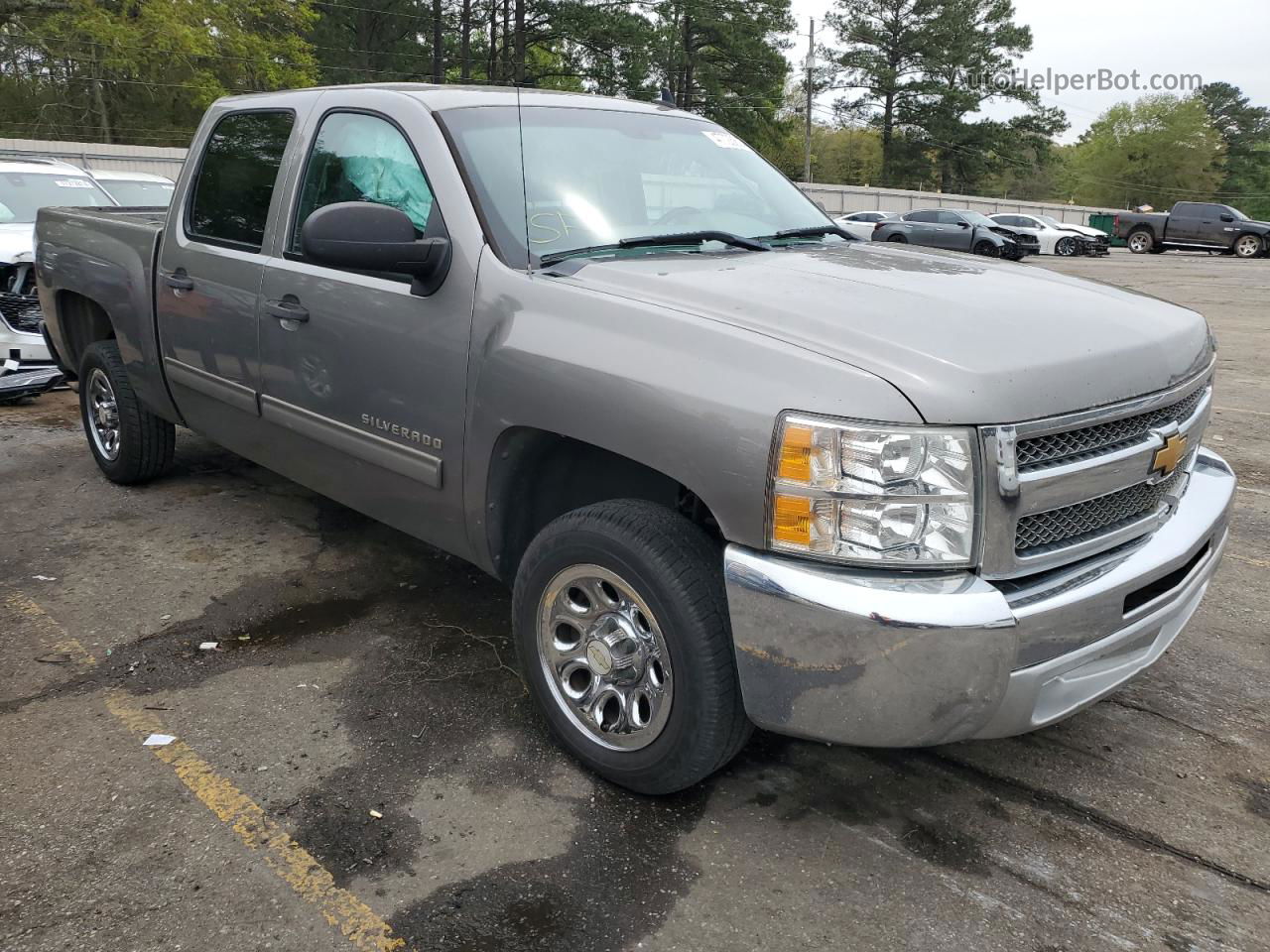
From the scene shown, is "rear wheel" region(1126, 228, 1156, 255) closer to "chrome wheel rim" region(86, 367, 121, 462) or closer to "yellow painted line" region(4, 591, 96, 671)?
"chrome wheel rim" region(86, 367, 121, 462)

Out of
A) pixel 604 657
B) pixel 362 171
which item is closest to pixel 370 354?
pixel 362 171

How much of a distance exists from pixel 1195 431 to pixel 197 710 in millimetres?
3103

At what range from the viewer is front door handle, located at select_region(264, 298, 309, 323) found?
11.9ft

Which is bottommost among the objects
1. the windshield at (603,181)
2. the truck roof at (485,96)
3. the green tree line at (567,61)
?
the windshield at (603,181)

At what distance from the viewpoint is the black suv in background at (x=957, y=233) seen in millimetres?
26062

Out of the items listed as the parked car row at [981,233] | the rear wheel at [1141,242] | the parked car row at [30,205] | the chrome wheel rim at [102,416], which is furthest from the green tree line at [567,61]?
the chrome wheel rim at [102,416]

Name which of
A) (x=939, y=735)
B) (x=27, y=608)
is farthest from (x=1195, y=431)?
(x=27, y=608)

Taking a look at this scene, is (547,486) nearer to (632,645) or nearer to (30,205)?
(632,645)

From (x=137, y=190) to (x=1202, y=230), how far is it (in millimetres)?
31193

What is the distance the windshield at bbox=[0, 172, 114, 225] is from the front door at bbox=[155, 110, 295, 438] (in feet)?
17.5

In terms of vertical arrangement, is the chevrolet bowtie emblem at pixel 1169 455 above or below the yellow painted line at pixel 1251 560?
above

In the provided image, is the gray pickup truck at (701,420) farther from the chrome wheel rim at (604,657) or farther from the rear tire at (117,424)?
the rear tire at (117,424)

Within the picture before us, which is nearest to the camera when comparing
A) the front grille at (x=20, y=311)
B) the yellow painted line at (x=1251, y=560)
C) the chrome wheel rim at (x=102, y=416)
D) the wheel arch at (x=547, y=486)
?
the wheel arch at (x=547, y=486)

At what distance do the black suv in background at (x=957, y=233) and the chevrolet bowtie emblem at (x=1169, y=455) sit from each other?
24114 mm
